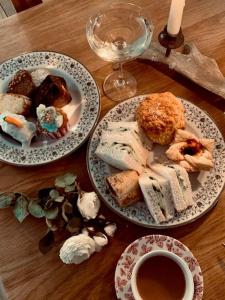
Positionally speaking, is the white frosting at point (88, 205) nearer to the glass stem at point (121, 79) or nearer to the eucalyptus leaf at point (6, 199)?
the eucalyptus leaf at point (6, 199)

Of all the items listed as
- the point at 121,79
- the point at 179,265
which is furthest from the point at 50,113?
the point at 179,265


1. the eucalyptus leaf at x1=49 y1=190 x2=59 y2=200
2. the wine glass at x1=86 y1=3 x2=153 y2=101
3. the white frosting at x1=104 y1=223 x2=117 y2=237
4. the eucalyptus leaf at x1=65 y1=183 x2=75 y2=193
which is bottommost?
the white frosting at x1=104 y1=223 x2=117 y2=237

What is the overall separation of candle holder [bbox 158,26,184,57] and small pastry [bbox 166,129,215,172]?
11.7 inches

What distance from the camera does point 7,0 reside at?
238 cm

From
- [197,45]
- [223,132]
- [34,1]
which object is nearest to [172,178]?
[223,132]

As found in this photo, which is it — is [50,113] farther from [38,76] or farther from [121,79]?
[121,79]

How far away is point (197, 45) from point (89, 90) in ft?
1.26

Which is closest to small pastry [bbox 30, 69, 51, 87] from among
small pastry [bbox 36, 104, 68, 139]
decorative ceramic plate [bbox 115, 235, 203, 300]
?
small pastry [bbox 36, 104, 68, 139]

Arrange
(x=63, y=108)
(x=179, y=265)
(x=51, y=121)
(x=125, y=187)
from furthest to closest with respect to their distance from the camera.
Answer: (x=63, y=108) < (x=51, y=121) < (x=125, y=187) < (x=179, y=265)

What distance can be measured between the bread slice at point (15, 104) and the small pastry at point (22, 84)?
0.09ft

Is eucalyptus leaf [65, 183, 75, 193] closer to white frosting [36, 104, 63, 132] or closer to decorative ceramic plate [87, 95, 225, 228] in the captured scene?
decorative ceramic plate [87, 95, 225, 228]

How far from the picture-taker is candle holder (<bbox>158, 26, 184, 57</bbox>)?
50.1 inches

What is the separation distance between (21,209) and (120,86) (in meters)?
0.48

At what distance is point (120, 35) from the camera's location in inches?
49.4
